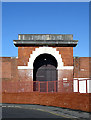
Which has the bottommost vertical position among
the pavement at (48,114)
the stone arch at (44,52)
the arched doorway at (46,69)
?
the pavement at (48,114)

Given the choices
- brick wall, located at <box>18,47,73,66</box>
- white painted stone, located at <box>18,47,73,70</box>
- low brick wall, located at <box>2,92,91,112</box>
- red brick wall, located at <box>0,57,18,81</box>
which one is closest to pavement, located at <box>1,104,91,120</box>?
low brick wall, located at <box>2,92,91,112</box>

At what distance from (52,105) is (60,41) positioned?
21.2 ft

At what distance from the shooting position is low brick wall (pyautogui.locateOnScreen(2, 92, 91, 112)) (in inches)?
505

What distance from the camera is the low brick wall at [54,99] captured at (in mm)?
12832

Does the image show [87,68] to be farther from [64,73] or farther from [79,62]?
[64,73]

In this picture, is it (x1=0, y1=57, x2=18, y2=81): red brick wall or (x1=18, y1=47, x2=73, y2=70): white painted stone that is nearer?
(x1=18, y1=47, x2=73, y2=70): white painted stone

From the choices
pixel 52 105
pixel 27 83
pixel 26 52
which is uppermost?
pixel 26 52

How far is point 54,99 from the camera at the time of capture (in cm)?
1617

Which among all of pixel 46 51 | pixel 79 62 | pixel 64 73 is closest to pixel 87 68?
pixel 79 62

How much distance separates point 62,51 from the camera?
2000 cm

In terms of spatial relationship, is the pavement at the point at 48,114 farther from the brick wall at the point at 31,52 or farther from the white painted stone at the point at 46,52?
the brick wall at the point at 31,52

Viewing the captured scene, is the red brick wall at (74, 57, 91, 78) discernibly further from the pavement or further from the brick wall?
the pavement

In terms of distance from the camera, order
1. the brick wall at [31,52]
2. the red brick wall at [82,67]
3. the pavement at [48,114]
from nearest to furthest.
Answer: the pavement at [48,114] < the brick wall at [31,52] < the red brick wall at [82,67]

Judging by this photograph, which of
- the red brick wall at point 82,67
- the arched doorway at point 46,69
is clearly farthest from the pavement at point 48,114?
the arched doorway at point 46,69
